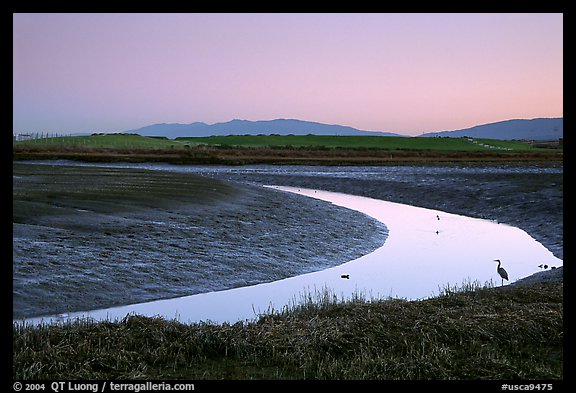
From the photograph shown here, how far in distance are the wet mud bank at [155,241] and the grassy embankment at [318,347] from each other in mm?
4175

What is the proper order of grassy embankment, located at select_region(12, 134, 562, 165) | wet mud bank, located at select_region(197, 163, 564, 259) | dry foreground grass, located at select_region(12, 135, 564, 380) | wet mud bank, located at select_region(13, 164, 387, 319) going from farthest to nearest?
grassy embankment, located at select_region(12, 134, 562, 165)
wet mud bank, located at select_region(197, 163, 564, 259)
wet mud bank, located at select_region(13, 164, 387, 319)
dry foreground grass, located at select_region(12, 135, 564, 380)

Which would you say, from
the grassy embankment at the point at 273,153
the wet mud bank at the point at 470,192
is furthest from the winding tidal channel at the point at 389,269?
the grassy embankment at the point at 273,153

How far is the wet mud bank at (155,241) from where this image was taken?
48.5 ft

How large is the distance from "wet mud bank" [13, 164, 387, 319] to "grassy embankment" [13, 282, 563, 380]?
4175mm

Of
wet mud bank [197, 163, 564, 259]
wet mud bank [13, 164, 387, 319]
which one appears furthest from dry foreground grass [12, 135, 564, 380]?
wet mud bank [197, 163, 564, 259]

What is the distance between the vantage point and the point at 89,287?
1462 centimetres

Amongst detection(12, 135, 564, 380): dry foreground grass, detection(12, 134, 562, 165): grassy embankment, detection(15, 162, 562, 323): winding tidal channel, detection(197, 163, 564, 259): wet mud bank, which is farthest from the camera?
detection(12, 134, 562, 165): grassy embankment

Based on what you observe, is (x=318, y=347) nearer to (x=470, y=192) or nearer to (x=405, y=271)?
(x=405, y=271)

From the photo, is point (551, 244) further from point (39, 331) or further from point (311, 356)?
point (39, 331)

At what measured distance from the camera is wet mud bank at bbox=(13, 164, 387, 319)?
48.5 ft

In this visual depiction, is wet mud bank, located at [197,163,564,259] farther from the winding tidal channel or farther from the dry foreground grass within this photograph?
the dry foreground grass

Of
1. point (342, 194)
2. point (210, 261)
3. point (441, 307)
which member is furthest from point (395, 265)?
point (342, 194)

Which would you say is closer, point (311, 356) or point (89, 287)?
point (311, 356)
